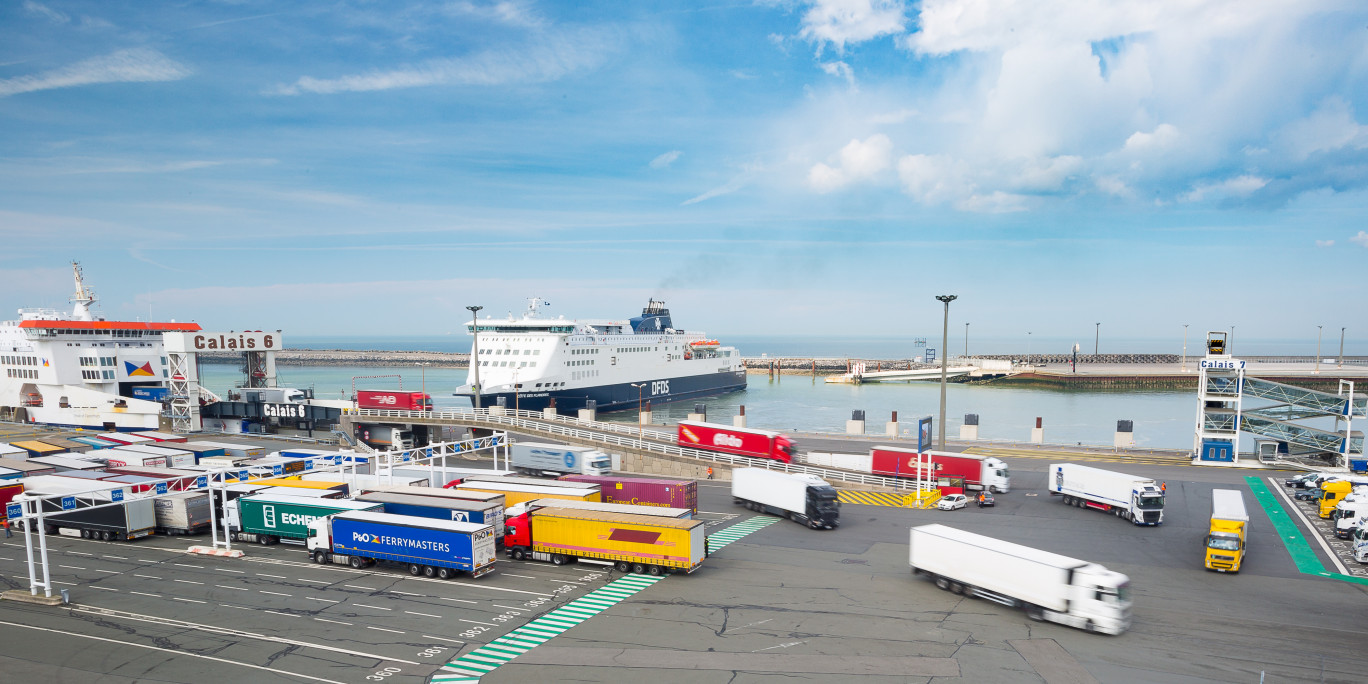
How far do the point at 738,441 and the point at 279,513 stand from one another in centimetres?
2166

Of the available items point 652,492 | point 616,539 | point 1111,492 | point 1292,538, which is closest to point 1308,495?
point 1292,538

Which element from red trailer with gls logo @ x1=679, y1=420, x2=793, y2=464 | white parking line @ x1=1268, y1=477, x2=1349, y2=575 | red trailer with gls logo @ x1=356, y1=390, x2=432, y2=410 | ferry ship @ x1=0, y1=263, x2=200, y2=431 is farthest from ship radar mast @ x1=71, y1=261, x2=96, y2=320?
white parking line @ x1=1268, y1=477, x2=1349, y2=575

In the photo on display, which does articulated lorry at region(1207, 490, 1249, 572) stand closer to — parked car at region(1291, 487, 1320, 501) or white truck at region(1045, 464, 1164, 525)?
white truck at region(1045, 464, 1164, 525)

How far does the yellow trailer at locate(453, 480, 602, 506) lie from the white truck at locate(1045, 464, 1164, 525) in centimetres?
2009

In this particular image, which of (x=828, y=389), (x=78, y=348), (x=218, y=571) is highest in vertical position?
(x=78, y=348)

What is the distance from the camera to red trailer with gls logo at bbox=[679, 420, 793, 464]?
36.2 m

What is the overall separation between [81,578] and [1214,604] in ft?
107

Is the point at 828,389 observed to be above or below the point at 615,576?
below

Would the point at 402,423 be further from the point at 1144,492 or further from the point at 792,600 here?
the point at 1144,492

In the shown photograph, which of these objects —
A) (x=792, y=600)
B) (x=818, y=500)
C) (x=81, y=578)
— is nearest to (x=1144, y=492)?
(x=818, y=500)

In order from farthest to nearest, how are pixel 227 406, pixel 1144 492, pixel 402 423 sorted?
1. pixel 227 406
2. pixel 402 423
3. pixel 1144 492

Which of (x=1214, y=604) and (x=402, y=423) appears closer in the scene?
(x=1214, y=604)

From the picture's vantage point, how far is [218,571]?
22.0 m

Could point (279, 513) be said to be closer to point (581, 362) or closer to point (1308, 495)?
point (1308, 495)
